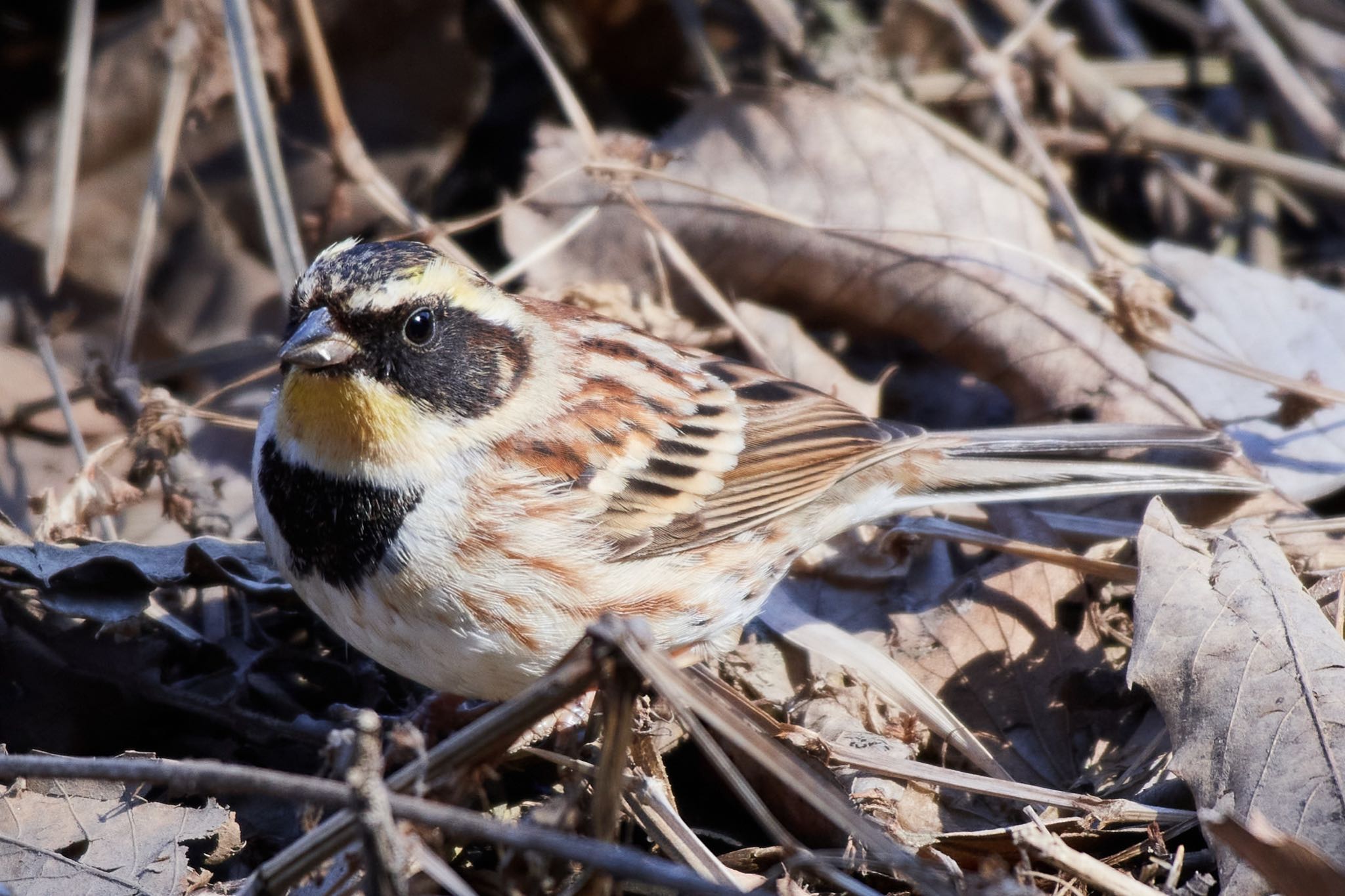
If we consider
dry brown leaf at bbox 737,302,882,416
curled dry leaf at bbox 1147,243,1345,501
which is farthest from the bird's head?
curled dry leaf at bbox 1147,243,1345,501

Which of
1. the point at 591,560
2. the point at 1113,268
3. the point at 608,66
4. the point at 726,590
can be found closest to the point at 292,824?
the point at 591,560

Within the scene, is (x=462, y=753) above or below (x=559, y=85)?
below

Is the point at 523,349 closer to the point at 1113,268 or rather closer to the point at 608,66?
the point at 1113,268

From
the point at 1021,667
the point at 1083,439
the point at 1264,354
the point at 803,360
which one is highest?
the point at 803,360

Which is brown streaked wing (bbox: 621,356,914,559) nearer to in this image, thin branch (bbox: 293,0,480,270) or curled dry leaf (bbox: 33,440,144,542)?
thin branch (bbox: 293,0,480,270)

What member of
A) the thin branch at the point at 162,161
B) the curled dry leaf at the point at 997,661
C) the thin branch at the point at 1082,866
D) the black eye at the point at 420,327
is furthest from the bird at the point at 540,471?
the thin branch at the point at 162,161

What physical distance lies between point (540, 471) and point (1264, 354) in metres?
2.73

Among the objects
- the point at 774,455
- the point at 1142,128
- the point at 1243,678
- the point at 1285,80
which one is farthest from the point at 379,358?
the point at 1285,80

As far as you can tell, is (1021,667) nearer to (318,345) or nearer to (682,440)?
(682,440)

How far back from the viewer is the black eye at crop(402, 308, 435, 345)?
10.4 ft

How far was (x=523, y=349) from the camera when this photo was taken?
11.8ft

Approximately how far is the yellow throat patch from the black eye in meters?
0.14

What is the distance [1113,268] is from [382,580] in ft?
9.11

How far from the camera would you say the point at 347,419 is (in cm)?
317
